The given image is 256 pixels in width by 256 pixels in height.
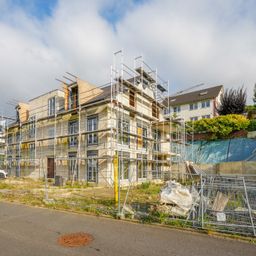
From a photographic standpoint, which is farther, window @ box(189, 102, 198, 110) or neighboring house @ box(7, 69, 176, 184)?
window @ box(189, 102, 198, 110)

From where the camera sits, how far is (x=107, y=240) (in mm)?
5574

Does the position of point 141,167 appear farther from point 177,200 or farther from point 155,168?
point 177,200

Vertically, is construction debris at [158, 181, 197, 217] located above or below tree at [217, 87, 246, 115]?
below

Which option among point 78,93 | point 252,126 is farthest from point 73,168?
point 252,126

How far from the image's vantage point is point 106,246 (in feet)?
17.1

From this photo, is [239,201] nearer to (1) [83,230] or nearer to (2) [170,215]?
(2) [170,215]

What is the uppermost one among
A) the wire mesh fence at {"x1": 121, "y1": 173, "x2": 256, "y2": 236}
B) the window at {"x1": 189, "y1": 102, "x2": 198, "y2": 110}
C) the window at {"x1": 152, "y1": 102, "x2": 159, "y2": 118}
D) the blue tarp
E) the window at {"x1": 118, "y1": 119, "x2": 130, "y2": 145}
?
the window at {"x1": 189, "y1": 102, "x2": 198, "y2": 110}

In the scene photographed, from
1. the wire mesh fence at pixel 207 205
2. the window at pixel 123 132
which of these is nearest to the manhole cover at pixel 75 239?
the wire mesh fence at pixel 207 205

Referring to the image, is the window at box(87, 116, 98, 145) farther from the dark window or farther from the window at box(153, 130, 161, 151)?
the window at box(153, 130, 161, 151)

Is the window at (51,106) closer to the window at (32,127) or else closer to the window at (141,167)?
the window at (32,127)

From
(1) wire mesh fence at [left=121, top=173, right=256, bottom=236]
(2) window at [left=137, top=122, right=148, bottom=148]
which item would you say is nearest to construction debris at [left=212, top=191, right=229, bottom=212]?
(1) wire mesh fence at [left=121, top=173, right=256, bottom=236]

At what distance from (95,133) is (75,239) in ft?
45.8

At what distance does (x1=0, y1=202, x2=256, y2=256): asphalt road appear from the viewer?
16.1 ft

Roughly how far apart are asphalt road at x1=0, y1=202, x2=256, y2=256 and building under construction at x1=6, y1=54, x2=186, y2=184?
9468mm
